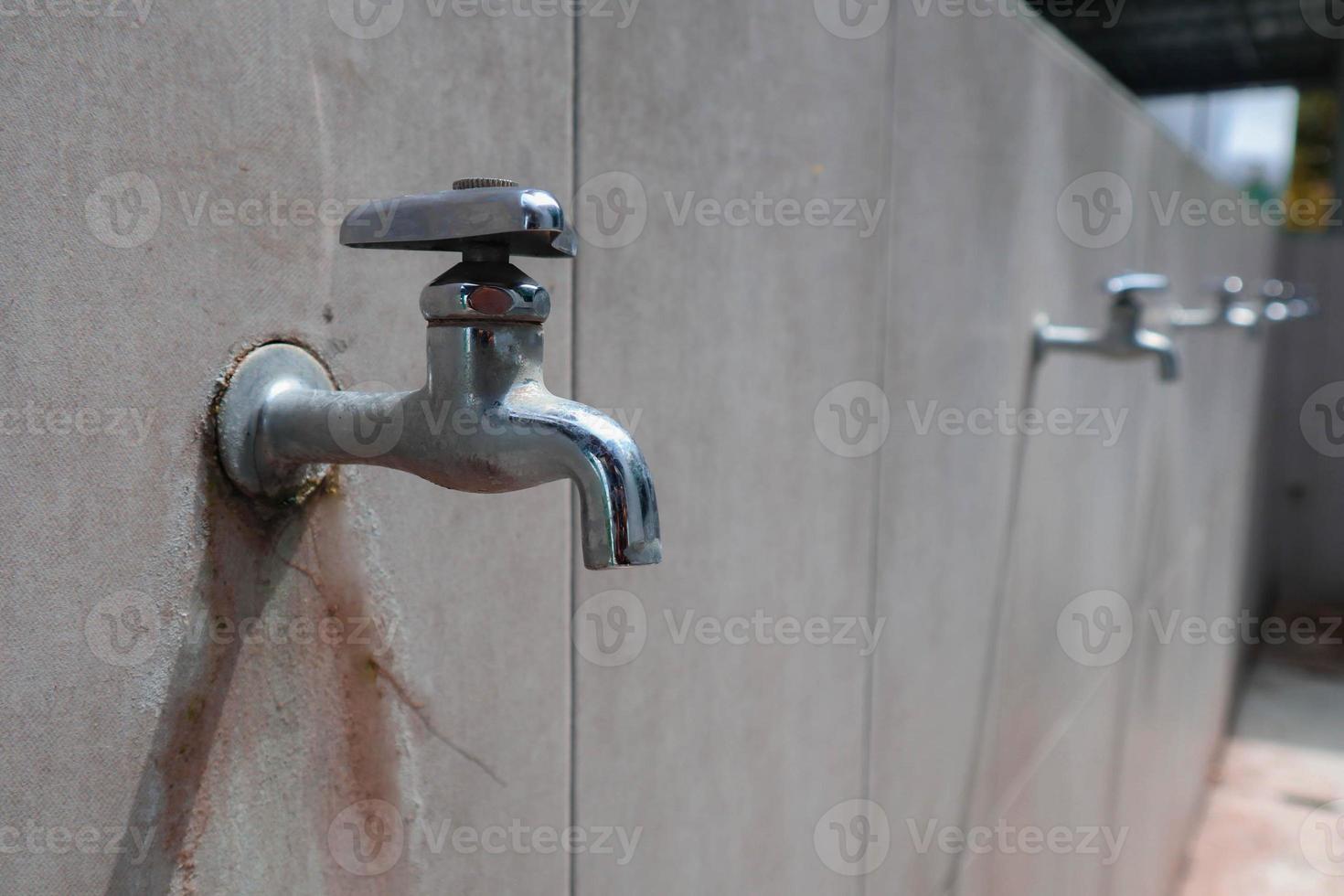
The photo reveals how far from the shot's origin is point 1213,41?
26.5 feet

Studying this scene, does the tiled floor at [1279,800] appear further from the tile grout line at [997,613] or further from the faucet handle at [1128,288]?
the faucet handle at [1128,288]

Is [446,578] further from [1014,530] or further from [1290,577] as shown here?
[1290,577]

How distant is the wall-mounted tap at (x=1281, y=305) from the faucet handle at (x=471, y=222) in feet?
11.6

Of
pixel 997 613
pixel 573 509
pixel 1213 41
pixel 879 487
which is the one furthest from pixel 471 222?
pixel 1213 41

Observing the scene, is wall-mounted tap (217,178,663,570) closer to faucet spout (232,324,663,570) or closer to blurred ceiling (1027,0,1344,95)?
faucet spout (232,324,663,570)

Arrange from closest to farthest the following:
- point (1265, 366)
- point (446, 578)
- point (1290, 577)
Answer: point (446, 578) < point (1265, 366) < point (1290, 577)

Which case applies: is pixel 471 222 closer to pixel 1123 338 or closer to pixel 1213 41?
pixel 1123 338

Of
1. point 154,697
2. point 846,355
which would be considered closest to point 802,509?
point 846,355

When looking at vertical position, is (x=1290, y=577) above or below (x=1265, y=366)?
below

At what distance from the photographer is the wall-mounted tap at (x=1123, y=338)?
1.57 meters

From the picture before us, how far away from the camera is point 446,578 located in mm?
629

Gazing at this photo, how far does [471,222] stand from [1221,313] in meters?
2.83

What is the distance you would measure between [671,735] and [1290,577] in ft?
21.1

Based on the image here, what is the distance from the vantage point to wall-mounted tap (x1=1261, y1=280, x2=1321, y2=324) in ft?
11.4
